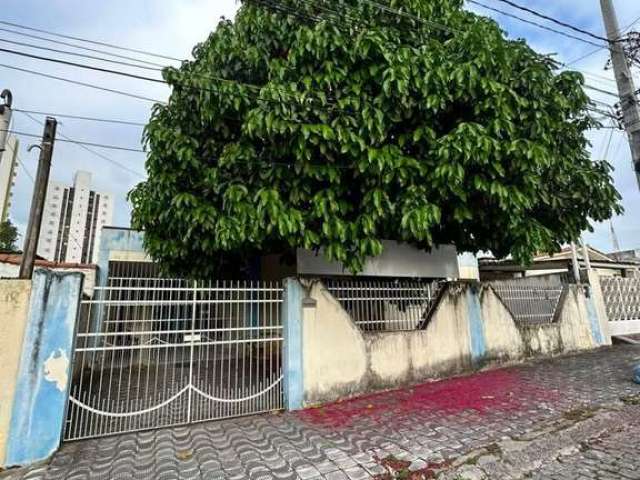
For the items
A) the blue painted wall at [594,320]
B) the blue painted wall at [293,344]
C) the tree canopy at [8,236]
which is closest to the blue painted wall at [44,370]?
the blue painted wall at [293,344]

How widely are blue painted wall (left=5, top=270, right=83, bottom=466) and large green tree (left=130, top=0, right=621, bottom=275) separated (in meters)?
1.68

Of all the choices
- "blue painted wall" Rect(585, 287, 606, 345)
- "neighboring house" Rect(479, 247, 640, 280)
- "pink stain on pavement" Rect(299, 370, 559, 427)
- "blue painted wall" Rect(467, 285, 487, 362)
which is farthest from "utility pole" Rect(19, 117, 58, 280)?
"blue painted wall" Rect(585, 287, 606, 345)

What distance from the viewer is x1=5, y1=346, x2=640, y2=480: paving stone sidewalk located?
10.4ft

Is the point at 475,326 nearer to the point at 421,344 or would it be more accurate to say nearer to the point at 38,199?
the point at 421,344

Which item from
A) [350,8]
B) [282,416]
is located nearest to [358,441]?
[282,416]

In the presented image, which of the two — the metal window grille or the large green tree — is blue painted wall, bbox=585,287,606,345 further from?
the large green tree

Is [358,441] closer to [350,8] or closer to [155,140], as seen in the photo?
[155,140]

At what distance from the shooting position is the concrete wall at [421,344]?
17.2 feet

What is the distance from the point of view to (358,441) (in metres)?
3.72

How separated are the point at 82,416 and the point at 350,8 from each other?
20.6 feet

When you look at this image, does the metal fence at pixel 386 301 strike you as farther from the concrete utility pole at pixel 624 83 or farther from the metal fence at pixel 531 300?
the concrete utility pole at pixel 624 83

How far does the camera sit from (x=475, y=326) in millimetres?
6922

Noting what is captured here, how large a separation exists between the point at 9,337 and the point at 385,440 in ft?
12.6

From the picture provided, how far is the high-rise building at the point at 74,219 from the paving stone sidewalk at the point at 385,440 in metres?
13.3
